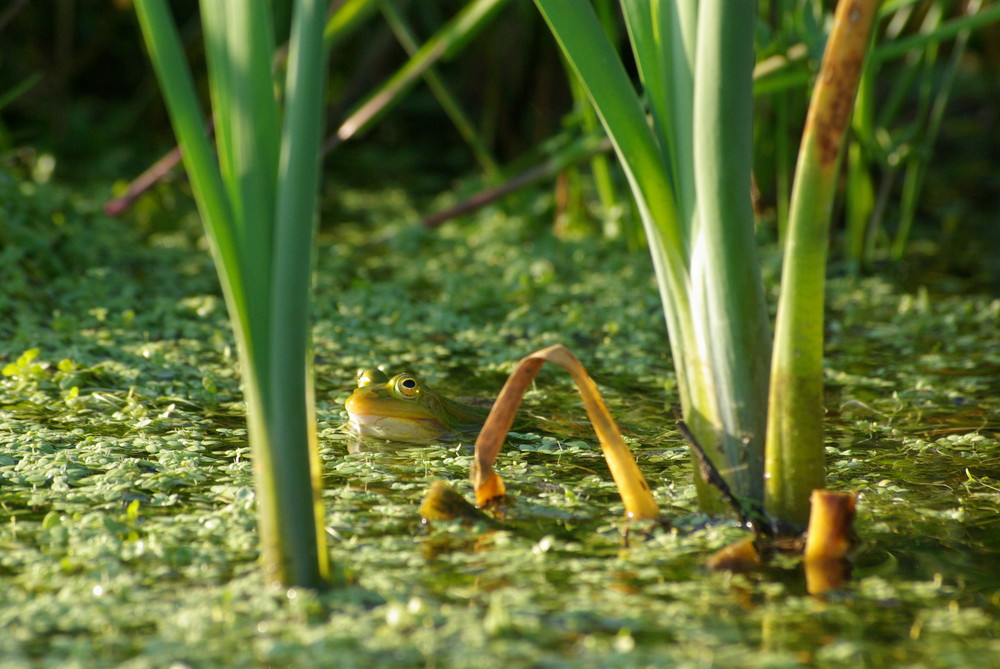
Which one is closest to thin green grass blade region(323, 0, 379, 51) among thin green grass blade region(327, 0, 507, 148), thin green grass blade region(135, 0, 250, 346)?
thin green grass blade region(327, 0, 507, 148)

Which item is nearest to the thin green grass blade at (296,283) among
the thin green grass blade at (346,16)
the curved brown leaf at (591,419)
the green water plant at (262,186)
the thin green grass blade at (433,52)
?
the green water plant at (262,186)

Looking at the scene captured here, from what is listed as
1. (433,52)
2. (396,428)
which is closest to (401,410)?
(396,428)

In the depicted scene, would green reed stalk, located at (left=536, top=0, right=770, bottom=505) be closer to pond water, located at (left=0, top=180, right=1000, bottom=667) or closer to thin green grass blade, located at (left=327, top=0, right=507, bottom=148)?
pond water, located at (left=0, top=180, right=1000, bottom=667)

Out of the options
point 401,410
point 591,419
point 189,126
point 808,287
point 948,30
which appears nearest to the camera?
point 189,126

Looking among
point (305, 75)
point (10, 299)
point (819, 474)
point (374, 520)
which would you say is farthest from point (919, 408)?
point (10, 299)

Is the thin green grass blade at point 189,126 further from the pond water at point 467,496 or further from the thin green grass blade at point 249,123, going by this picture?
the pond water at point 467,496

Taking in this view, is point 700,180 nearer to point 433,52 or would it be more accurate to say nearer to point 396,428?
point 396,428
